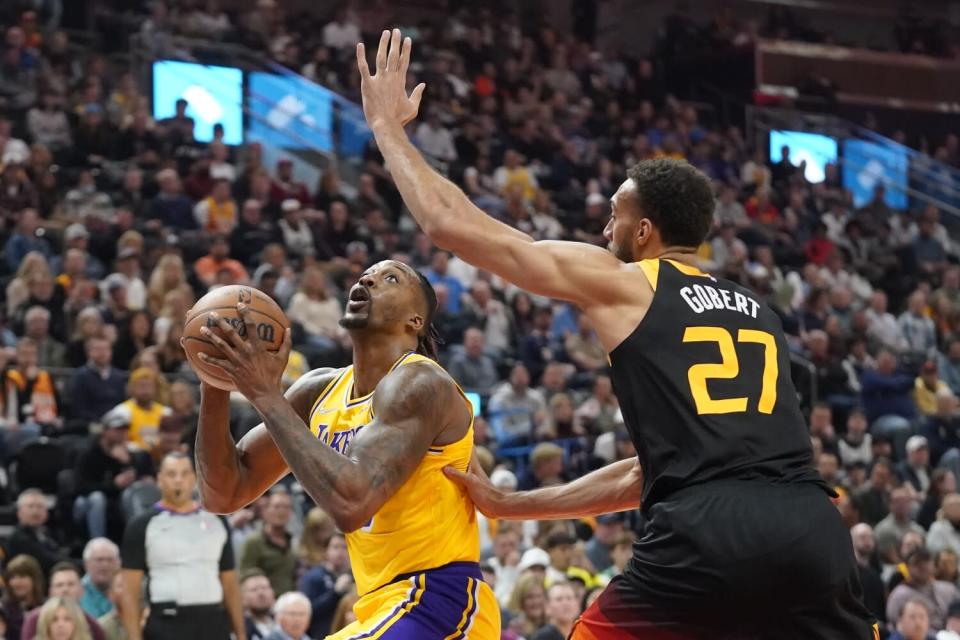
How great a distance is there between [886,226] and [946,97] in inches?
272

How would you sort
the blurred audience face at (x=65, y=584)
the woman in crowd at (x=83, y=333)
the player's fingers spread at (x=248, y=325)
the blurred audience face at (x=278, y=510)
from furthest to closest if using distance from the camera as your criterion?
the woman in crowd at (x=83, y=333) → the blurred audience face at (x=278, y=510) → the blurred audience face at (x=65, y=584) → the player's fingers spread at (x=248, y=325)

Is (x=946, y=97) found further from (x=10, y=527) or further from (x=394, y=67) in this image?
(x=394, y=67)

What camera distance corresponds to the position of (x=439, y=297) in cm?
1553

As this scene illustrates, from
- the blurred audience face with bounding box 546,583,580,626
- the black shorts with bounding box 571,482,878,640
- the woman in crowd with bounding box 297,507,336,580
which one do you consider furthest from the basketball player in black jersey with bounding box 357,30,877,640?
the woman in crowd with bounding box 297,507,336,580

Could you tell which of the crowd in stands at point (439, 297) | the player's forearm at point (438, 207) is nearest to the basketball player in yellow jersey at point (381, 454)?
the player's forearm at point (438, 207)

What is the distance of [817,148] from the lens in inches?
982

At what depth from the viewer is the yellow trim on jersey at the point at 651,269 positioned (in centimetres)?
446

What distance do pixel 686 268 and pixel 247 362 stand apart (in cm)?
135

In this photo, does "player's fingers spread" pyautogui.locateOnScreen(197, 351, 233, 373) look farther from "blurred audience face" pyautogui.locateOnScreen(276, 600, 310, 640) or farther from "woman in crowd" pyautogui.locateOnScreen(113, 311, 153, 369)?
"woman in crowd" pyautogui.locateOnScreen(113, 311, 153, 369)

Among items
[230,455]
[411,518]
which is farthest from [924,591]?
[230,455]

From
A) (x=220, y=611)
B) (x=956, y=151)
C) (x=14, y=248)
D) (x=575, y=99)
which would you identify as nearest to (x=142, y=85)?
(x=14, y=248)

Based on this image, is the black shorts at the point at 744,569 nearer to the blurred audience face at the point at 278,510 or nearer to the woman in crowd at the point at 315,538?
the blurred audience face at the point at 278,510

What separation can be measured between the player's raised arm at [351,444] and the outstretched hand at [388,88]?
772mm

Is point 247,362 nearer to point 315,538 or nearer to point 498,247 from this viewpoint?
point 498,247
